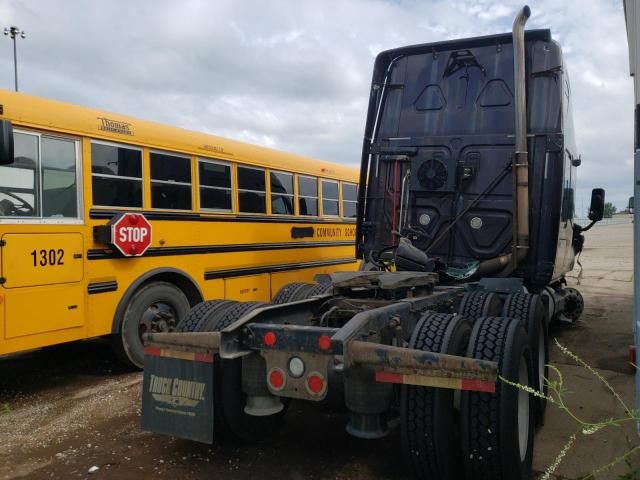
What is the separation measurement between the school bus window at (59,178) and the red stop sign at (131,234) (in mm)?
414

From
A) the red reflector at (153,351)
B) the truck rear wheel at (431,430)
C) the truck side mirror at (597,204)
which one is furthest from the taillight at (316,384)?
the truck side mirror at (597,204)

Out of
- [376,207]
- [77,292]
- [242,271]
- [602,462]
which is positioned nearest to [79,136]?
[77,292]

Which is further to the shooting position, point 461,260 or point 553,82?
point 461,260

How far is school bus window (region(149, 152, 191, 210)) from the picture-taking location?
5.99 m

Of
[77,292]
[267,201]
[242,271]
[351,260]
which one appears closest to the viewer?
[77,292]

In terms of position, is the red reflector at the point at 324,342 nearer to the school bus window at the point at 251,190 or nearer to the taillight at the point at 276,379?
the taillight at the point at 276,379

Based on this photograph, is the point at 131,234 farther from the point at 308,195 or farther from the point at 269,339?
the point at 308,195

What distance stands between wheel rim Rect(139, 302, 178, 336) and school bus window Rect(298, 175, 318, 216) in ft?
9.35

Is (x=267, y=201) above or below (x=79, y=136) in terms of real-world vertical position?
below

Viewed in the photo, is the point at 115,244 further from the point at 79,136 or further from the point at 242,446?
the point at 242,446

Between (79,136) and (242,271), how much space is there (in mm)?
2678

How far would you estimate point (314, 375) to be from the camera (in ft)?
9.46

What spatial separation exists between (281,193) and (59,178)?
3.36 m

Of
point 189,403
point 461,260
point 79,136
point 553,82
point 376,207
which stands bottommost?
point 189,403
